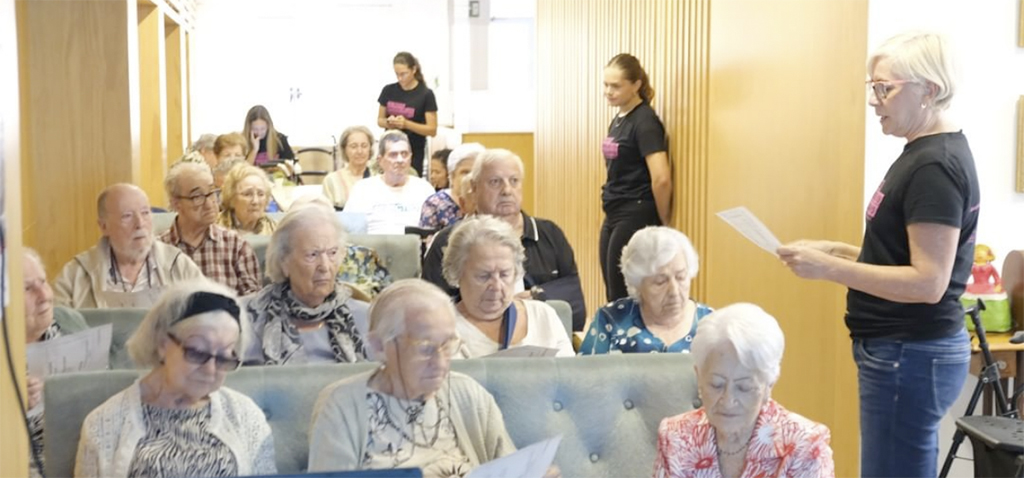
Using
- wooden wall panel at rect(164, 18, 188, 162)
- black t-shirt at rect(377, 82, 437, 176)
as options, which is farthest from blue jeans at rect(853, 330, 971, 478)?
wooden wall panel at rect(164, 18, 188, 162)

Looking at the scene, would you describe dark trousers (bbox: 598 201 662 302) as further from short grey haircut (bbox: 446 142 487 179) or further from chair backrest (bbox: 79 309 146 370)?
chair backrest (bbox: 79 309 146 370)

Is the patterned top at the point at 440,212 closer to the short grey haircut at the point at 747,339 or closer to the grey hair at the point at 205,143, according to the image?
the grey hair at the point at 205,143

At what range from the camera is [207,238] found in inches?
209

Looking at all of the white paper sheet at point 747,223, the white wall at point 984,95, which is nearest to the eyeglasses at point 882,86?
the white paper sheet at point 747,223

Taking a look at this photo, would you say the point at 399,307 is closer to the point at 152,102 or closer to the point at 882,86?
the point at 882,86

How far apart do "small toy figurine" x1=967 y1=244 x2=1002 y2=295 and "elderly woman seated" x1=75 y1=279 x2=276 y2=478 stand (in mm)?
2745

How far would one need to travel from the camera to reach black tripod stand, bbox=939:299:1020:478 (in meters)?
4.20

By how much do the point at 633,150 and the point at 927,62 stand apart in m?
2.94

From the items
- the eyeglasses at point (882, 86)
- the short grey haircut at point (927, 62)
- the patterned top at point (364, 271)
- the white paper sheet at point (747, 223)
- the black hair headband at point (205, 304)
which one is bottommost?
the patterned top at point (364, 271)

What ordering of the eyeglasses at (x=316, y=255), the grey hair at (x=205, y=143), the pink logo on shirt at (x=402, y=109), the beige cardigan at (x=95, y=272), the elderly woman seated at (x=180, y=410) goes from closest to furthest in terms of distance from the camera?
the elderly woman seated at (x=180, y=410) → the eyeglasses at (x=316, y=255) → the beige cardigan at (x=95, y=272) → the grey hair at (x=205, y=143) → the pink logo on shirt at (x=402, y=109)

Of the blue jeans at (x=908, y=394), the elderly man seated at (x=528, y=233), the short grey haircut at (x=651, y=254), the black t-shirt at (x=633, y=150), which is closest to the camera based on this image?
the blue jeans at (x=908, y=394)

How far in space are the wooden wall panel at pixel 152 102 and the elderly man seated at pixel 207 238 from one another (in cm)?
357

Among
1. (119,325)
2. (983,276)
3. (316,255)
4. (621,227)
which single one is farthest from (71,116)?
(983,276)

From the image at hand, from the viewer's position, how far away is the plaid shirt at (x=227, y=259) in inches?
205
